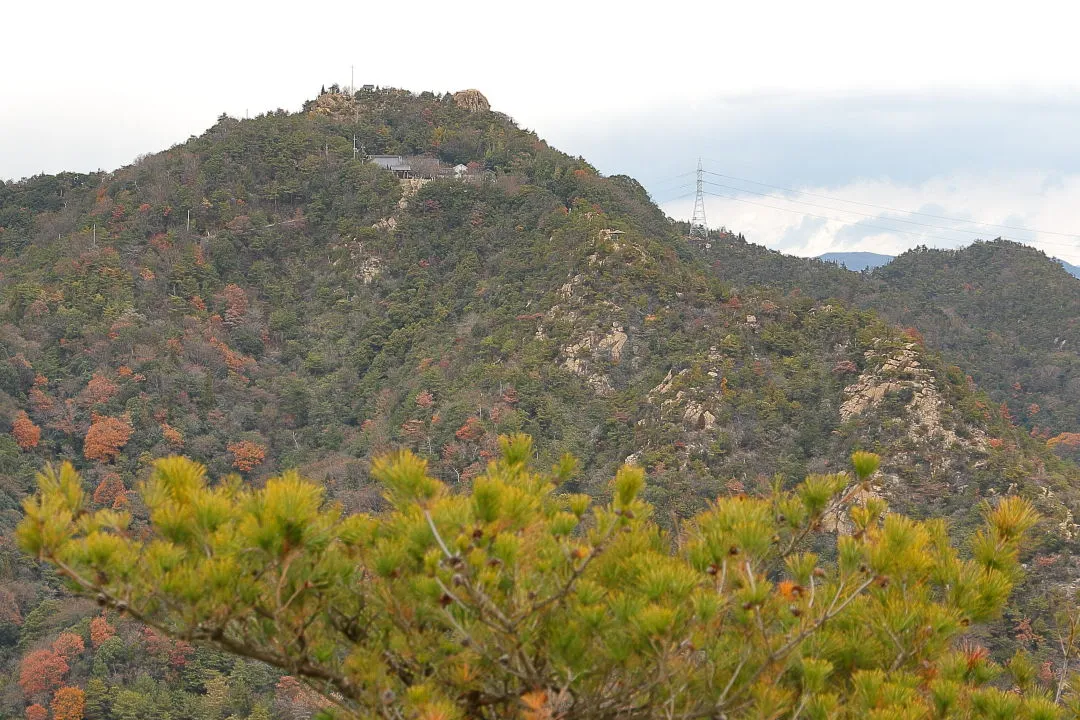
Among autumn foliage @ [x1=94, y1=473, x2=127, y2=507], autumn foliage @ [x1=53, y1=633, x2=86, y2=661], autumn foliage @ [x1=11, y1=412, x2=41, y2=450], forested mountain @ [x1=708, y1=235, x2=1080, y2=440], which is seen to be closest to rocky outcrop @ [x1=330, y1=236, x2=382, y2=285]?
autumn foliage @ [x1=11, y1=412, x2=41, y2=450]

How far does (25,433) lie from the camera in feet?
96.1

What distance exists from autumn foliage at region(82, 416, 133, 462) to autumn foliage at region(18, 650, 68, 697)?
953cm

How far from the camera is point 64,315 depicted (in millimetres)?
34188

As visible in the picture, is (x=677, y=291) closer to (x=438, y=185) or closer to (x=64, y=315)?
(x=438, y=185)

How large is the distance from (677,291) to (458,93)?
25.8 metres

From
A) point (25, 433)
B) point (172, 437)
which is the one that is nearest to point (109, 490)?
point (172, 437)

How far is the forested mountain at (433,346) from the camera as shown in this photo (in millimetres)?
22844

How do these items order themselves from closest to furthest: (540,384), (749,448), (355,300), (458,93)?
(749,448) → (540,384) → (355,300) → (458,93)

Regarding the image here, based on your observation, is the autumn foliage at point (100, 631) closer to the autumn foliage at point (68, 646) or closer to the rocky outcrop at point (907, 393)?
the autumn foliage at point (68, 646)

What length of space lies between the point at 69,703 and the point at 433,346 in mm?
18064

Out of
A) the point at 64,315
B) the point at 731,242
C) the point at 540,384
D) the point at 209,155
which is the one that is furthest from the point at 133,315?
the point at 731,242

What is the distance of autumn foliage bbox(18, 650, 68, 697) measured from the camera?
66.3 ft

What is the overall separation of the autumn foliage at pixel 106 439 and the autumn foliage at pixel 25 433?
4.64ft

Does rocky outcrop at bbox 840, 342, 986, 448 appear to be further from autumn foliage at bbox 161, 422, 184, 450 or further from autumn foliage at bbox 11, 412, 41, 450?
autumn foliage at bbox 11, 412, 41, 450
